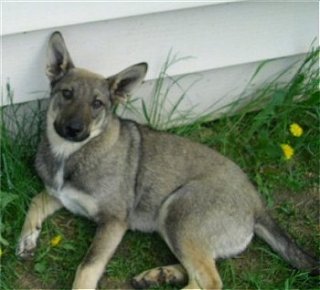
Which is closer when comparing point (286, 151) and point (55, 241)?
point (55, 241)

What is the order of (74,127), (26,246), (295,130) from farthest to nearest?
(295,130) < (26,246) < (74,127)

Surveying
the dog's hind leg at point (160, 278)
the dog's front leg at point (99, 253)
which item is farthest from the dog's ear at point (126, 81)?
the dog's hind leg at point (160, 278)

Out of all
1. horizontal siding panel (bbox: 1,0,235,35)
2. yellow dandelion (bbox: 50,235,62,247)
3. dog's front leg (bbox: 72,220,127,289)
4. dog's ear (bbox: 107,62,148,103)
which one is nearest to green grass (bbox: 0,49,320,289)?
yellow dandelion (bbox: 50,235,62,247)

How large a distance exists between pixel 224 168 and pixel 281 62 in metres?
1.04

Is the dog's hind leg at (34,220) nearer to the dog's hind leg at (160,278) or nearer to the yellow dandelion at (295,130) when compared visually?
the dog's hind leg at (160,278)

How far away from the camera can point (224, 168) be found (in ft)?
13.8

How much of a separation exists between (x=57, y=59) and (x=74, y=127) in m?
0.48

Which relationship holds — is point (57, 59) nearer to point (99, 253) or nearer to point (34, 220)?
point (34, 220)

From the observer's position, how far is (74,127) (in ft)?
12.3

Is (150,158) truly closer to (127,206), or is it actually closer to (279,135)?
(127,206)

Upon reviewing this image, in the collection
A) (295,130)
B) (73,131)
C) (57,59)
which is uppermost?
(57,59)

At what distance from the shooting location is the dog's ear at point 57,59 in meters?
3.87

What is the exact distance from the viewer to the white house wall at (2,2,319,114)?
13.3 ft

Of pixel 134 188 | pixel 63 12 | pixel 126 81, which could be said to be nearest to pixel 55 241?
pixel 134 188
